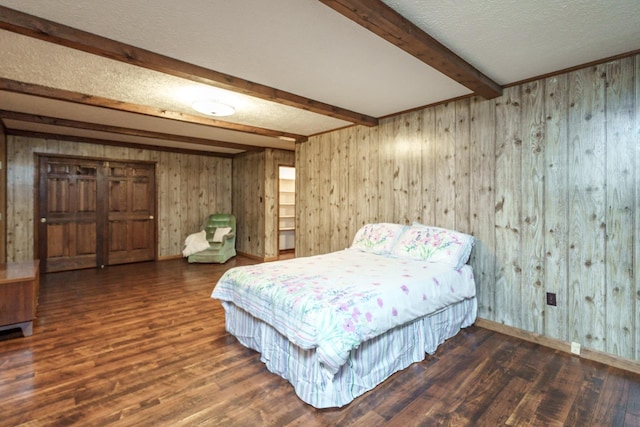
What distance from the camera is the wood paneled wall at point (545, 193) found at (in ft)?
7.29

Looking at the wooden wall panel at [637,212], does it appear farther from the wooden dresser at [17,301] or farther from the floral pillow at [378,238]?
the wooden dresser at [17,301]

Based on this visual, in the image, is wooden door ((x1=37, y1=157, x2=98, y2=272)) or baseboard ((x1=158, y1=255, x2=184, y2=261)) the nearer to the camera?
wooden door ((x1=37, y1=157, x2=98, y2=272))

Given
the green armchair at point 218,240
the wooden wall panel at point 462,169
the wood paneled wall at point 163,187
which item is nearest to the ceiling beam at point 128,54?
the wooden wall panel at point 462,169

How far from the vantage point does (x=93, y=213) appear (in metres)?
5.44

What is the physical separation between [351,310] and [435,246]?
140cm

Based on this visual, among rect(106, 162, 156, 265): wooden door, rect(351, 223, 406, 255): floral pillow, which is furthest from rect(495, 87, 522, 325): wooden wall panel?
rect(106, 162, 156, 265): wooden door

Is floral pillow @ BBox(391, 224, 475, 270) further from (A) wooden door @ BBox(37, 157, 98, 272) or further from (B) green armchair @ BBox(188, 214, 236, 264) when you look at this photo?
(A) wooden door @ BBox(37, 157, 98, 272)

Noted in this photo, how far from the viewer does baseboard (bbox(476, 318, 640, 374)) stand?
7.22 feet

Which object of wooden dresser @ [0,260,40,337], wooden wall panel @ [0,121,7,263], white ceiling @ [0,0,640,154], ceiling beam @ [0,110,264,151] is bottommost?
wooden dresser @ [0,260,40,337]

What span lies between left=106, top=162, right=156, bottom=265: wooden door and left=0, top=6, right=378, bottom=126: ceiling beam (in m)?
4.23

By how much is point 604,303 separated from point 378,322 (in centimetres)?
185

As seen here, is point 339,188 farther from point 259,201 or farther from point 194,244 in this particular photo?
point 194,244

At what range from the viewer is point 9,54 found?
2.27 m

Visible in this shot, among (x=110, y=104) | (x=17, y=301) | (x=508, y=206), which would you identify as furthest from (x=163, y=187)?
(x=508, y=206)
